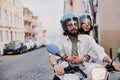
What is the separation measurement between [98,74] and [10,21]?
41.2 metres

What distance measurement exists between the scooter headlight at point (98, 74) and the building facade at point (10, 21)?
108 feet

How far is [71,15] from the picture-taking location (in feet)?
9.45

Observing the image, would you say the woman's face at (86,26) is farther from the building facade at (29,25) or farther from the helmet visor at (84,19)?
the building facade at (29,25)

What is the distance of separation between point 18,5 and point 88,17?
155ft

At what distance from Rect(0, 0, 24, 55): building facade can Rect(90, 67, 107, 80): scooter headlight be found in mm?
33023

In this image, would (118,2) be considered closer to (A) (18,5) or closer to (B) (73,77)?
(B) (73,77)

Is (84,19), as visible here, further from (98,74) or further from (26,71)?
(26,71)

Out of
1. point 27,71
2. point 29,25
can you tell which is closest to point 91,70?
point 27,71

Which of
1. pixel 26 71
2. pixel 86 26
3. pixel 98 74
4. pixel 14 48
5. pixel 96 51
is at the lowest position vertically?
pixel 14 48

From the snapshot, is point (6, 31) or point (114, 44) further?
point (6, 31)

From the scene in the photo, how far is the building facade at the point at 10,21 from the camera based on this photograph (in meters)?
37.4

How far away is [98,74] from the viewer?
2408 millimetres

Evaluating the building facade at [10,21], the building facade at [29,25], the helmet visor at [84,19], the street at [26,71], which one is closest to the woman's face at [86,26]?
the helmet visor at [84,19]

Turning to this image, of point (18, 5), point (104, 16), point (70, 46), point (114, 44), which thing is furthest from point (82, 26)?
point (18, 5)
